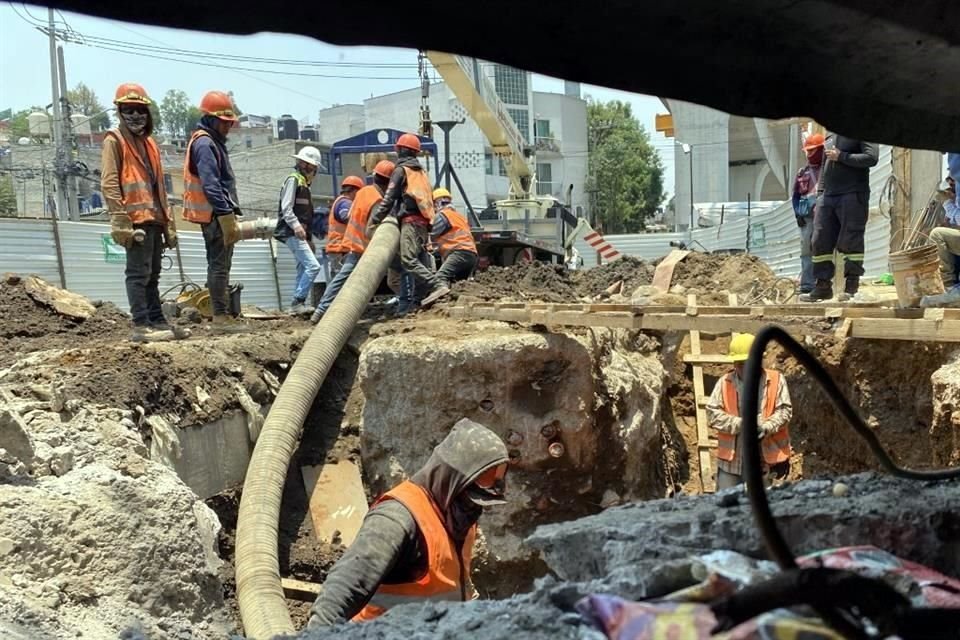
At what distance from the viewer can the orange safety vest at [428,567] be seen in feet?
10.0

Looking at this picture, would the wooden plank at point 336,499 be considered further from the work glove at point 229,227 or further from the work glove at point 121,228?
the work glove at point 121,228

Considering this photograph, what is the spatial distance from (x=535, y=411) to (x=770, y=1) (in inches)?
206

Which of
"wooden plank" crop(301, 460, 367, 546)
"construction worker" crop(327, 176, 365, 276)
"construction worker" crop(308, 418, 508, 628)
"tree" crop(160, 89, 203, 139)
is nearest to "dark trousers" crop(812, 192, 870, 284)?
"wooden plank" crop(301, 460, 367, 546)

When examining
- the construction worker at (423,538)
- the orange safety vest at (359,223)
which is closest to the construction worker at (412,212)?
the orange safety vest at (359,223)

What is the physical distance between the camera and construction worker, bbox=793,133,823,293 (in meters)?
7.97

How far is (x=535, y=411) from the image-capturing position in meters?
6.39

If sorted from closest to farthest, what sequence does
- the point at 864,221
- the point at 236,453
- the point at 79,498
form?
the point at 79,498
the point at 236,453
the point at 864,221

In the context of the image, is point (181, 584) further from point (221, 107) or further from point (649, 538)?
point (221, 107)

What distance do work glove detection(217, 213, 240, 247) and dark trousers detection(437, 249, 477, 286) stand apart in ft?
6.96

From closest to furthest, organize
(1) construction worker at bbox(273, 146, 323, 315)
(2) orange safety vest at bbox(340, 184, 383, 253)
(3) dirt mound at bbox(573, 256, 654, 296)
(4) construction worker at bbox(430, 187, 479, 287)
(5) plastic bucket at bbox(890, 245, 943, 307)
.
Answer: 1. (5) plastic bucket at bbox(890, 245, 943, 307)
2. (2) orange safety vest at bbox(340, 184, 383, 253)
3. (4) construction worker at bbox(430, 187, 479, 287)
4. (1) construction worker at bbox(273, 146, 323, 315)
5. (3) dirt mound at bbox(573, 256, 654, 296)

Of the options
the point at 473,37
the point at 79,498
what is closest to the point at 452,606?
the point at 473,37

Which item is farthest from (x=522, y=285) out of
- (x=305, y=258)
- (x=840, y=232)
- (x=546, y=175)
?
(x=546, y=175)

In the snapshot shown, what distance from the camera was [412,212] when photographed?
25.5ft

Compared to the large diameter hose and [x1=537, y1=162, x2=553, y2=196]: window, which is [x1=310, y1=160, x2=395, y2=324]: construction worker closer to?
the large diameter hose
